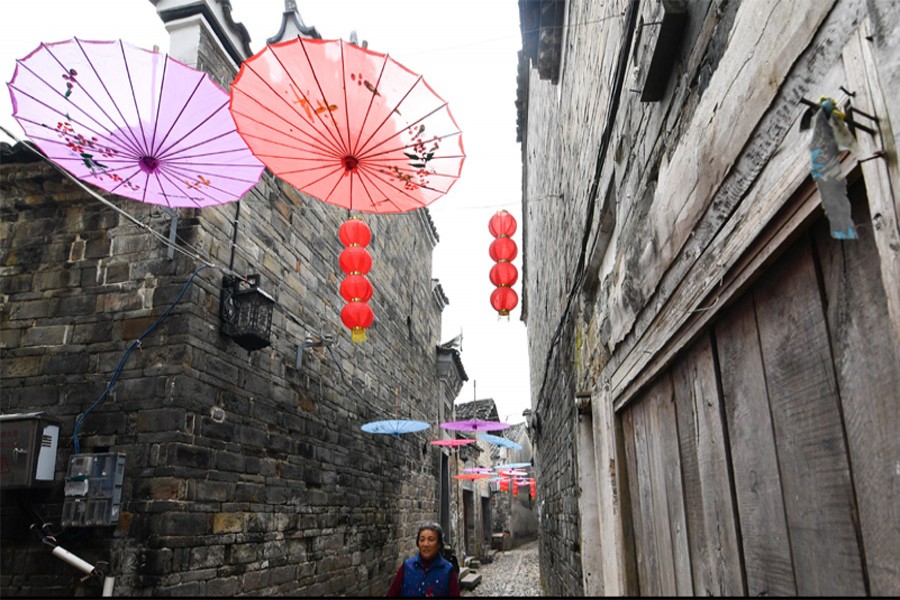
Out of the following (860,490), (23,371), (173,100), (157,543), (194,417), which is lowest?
(157,543)

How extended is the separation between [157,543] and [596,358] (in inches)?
122

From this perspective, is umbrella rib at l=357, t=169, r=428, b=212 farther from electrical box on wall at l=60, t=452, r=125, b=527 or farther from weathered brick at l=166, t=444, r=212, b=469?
electrical box on wall at l=60, t=452, r=125, b=527

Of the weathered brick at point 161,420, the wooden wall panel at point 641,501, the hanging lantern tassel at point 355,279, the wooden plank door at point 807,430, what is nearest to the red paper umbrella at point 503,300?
the hanging lantern tassel at point 355,279

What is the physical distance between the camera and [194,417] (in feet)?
14.4

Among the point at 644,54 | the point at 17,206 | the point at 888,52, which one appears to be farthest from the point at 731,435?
the point at 17,206

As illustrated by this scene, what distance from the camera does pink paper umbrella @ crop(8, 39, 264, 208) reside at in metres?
3.39

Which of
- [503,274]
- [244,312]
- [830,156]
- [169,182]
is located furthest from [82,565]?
[830,156]

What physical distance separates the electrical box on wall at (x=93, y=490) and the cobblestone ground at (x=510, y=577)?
5.43m

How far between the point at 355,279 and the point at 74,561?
337 centimetres

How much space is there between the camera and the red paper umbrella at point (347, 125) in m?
3.21

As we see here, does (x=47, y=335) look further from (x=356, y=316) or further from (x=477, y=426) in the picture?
(x=477, y=426)

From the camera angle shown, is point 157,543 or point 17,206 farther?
point 17,206

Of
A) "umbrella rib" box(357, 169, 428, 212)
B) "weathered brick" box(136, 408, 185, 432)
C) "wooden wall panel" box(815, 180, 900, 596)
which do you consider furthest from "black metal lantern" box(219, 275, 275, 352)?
"wooden wall panel" box(815, 180, 900, 596)

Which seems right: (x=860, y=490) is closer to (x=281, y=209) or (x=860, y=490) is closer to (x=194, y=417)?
(x=194, y=417)
